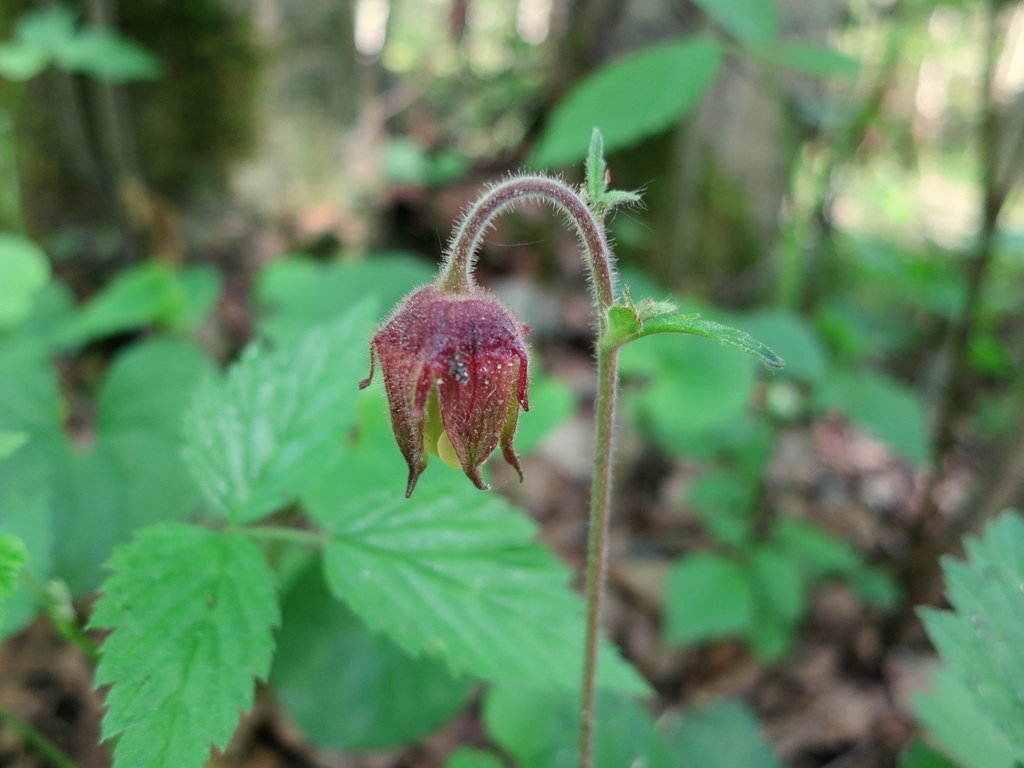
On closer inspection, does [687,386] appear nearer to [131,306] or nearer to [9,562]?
[131,306]

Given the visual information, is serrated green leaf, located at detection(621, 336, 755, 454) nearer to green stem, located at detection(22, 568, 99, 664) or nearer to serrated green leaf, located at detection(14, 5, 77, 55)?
green stem, located at detection(22, 568, 99, 664)

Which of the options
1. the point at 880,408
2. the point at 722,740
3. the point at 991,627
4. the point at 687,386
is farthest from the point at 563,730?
the point at 880,408

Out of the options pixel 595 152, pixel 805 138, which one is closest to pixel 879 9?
pixel 805 138

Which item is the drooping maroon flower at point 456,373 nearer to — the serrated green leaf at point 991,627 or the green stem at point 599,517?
the green stem at point 599,517

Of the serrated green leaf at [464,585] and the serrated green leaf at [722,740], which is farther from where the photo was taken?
the serrated green leaf at [722,740]

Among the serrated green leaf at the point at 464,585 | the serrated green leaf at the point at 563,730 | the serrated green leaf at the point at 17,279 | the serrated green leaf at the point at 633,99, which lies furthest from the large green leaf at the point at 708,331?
the serrated green leaf at the point at 17,279

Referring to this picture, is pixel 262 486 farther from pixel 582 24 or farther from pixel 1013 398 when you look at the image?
pixel 1013 398
